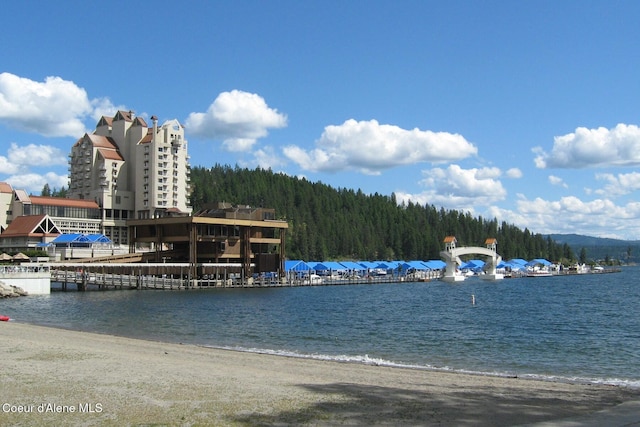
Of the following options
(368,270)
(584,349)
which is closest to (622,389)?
(584,349)

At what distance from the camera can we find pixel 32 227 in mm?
125188

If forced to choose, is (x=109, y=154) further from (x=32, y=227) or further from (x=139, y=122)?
(x=32, y=227)

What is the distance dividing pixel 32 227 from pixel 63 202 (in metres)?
18.1

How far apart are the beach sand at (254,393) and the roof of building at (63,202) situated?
123251mm

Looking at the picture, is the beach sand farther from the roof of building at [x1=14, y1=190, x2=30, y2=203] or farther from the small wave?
the roof of building at [x1=14, y1=190, x2=30, y2=203]

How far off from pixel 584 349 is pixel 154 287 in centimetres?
7478

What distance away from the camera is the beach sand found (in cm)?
1448

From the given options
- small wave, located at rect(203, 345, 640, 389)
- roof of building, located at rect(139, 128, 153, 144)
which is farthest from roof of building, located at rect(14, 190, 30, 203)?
small wave, located at rect(203, 345, 640, 389)

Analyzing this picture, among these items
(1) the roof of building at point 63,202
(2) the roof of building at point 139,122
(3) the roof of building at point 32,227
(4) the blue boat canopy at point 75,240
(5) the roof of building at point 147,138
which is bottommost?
(4) the blue boat canopy at point 75,240

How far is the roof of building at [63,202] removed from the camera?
459 feet

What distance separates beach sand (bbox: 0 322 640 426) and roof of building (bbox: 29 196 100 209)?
12325 cm

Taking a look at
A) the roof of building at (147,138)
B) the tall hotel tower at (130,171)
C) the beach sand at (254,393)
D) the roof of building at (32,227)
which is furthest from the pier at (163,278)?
the beach sand at (254,393)

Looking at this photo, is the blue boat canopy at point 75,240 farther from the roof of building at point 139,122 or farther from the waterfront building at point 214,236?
the roof of building at point 139,122

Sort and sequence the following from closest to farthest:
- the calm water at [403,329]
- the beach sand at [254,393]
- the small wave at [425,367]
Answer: the beach sand at [254,393]
the small wave at [425,367]
the calm water at [403,329]
